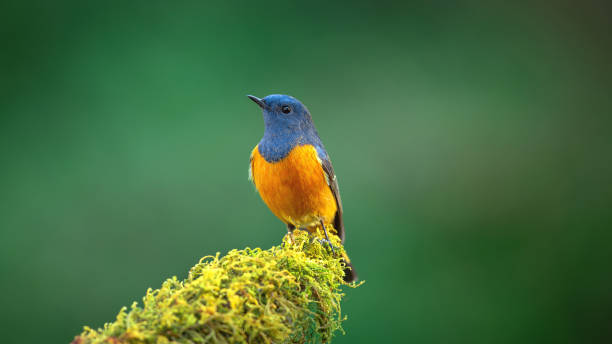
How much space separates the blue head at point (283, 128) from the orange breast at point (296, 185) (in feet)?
0.20

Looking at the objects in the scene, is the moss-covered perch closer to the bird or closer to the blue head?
the bird

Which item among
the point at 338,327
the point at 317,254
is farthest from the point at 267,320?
the point at 317,254

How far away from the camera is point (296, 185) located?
349 cm

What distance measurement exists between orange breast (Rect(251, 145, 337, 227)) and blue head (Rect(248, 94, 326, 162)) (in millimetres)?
62

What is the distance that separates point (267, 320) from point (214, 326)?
0.20m

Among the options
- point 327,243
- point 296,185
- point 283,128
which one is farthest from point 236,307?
point 283,128

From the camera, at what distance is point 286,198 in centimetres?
352

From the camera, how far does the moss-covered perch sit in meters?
1.50

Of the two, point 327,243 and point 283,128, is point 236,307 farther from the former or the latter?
point 283,128

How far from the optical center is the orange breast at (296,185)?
11.5 ft

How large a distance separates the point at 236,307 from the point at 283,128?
2.23 meters

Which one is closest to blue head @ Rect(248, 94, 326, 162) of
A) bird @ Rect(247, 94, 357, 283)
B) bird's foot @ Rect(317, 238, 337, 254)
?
bird @ Rect(247, 94, 357, 283)

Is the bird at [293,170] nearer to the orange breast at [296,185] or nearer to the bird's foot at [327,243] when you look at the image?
the orange breast at [296,185]

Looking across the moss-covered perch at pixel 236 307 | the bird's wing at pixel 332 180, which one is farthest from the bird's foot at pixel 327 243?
the bird's wing at pixel 332 180
